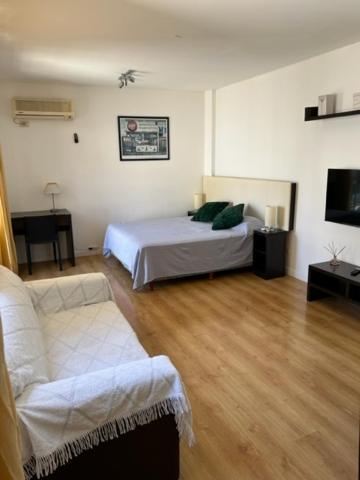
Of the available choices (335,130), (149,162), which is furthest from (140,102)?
(335,130)

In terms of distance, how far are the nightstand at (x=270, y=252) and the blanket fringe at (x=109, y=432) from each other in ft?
9.63

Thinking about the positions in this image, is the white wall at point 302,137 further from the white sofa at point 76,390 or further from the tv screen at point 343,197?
the white sofa at point 76,390

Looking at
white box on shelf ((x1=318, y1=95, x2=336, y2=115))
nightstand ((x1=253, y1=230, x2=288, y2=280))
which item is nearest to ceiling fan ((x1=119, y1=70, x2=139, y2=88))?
white box on shelf ((x1=318, y1=95, x2=336, y2=115))

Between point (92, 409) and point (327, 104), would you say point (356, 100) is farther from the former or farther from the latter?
point (92, 409)

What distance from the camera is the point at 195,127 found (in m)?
5.87

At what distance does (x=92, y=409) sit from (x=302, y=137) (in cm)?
362

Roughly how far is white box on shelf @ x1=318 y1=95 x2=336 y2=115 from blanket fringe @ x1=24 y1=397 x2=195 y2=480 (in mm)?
3151

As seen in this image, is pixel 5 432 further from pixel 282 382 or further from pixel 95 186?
pixel 95 186

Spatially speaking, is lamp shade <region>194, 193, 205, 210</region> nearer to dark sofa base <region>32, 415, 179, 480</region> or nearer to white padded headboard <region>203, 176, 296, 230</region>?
white padded headboard <region>203, 176, 296, 230</region>

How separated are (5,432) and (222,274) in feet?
12.2

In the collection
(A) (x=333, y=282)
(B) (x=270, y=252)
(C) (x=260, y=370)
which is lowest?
(C) (x=260, y=370)

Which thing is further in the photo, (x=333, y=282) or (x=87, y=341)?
(x=333, y=282)

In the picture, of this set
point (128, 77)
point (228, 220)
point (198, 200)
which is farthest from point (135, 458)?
point (198, 200)

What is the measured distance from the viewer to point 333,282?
11.7ft
